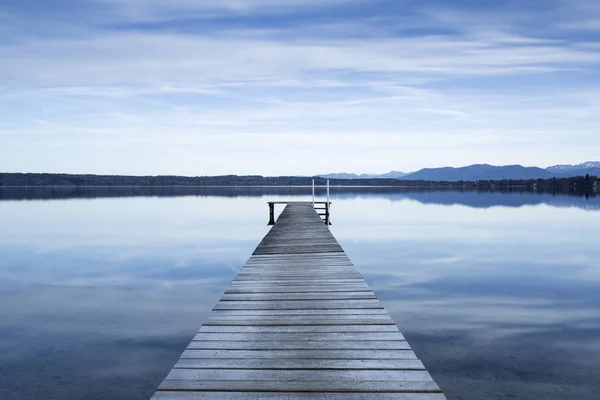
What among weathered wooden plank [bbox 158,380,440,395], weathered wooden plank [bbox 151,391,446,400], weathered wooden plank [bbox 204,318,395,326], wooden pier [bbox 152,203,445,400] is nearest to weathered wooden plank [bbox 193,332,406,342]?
wooden pier [bbox 152,203,445,400]

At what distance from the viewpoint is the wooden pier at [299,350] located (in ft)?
13.3

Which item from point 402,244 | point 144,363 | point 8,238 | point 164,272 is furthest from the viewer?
point 8,238

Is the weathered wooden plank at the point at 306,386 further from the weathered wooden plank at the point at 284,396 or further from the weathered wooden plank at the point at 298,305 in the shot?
the weathered wooden plank at the point at 298,305

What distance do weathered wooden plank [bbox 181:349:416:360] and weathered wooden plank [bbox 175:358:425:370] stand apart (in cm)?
8

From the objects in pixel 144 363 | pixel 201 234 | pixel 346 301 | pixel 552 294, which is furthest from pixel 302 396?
pixel 201 234

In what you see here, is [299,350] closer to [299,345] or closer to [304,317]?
[299,345]

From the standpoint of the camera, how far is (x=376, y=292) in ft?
40.4

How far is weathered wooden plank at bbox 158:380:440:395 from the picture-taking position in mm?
4062

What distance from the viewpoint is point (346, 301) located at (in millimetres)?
7023

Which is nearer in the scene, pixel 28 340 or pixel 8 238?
pixel 28 340

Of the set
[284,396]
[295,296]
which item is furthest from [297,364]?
[295,296]

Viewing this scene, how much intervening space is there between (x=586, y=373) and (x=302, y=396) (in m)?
4.88

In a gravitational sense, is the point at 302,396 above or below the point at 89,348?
above

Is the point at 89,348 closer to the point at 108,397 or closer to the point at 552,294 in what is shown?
the point at 108,397
